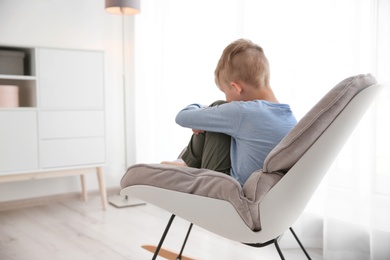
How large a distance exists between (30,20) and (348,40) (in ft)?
7.45

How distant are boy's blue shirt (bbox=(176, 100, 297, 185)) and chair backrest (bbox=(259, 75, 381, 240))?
139 mm

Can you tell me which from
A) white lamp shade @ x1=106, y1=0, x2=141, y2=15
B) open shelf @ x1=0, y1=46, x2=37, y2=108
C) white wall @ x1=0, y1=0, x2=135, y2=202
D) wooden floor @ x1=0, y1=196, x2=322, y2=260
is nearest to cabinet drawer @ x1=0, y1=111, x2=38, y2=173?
open shelf @ x1=0, y1=46, x2=37, y2=108

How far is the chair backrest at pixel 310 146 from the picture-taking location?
47.4 inches

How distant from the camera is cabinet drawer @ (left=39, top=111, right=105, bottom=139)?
2799mm

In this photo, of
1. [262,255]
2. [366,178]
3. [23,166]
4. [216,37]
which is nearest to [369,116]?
[366,178]

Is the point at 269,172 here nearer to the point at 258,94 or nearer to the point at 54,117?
the point at 258,94

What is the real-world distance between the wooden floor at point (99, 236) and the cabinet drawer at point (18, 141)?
14.4 inches

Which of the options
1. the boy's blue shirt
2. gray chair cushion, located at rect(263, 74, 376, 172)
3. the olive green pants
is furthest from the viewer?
the olive green pants

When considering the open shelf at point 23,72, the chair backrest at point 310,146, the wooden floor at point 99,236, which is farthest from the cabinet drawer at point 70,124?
the chair backrest at point 310,146

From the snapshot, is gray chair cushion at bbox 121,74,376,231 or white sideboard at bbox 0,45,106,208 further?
white sideboard at bbox 0,45,106,208

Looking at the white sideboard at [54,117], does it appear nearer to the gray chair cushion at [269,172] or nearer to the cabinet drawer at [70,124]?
the cabinet drawer at [70,124]

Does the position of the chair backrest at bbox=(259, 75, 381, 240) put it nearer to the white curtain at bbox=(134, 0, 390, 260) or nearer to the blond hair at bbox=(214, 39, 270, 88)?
the blond hair at bbox=(214, 39, 270, 88)

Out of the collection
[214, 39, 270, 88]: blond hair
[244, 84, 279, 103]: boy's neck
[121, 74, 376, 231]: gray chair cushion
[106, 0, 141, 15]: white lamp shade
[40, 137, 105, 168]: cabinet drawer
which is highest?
[106, 0, 141, 15]: white lamp shade

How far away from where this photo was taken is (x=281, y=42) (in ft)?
7.68
